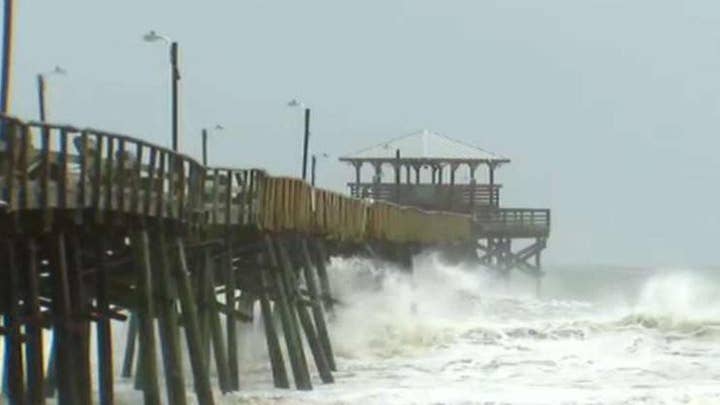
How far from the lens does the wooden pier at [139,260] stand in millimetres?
15312

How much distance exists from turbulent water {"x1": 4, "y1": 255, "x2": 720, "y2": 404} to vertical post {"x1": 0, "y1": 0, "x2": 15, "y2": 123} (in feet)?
17.7

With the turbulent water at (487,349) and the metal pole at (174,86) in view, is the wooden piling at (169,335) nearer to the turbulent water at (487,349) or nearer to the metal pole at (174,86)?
the turbulent water at (487,349)

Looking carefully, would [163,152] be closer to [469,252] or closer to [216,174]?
[216,174]

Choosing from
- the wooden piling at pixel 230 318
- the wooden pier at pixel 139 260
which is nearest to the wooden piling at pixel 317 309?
the wooden pier at pixel 139 260

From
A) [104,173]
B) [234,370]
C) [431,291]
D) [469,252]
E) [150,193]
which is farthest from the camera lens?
[469,252]

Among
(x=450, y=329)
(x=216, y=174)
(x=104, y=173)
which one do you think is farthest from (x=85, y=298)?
(x=450, y=329)

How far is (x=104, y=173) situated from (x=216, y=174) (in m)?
5.99

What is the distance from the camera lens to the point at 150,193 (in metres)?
18.0

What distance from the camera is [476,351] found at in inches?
1433

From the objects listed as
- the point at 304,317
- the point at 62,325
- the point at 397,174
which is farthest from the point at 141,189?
the point at 397,174

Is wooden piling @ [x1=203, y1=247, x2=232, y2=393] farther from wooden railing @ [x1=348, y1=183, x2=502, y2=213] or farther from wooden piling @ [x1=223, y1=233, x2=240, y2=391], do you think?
wooden railing @ [x1=348, y1=183, x2=502, y2=213]

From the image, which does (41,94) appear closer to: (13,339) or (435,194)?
(13,339)

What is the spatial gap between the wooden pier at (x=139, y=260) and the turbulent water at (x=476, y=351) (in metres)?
1.45

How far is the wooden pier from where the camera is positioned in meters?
15.3
